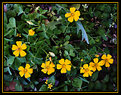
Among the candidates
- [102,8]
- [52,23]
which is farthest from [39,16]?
[102,8]

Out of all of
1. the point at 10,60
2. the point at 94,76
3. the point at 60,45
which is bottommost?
the point at 94,76

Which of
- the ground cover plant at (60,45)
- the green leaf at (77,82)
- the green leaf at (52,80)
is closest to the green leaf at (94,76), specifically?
the ground cover plant at (60,45)

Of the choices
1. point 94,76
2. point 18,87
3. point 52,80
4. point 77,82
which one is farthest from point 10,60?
point 94,76

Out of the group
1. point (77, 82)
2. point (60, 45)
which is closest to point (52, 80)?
point (77, 82)

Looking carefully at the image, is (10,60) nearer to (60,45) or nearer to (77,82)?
(60,45)

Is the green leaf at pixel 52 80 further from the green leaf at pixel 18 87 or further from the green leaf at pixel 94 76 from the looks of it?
the green leaf at pixel 94 76

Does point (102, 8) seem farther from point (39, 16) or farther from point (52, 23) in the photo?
point (39, 16)

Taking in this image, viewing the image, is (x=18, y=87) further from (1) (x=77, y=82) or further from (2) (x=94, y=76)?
(2) (x=94, y=76)

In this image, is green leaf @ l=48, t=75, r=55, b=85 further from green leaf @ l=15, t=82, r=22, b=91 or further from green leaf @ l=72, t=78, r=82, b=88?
green leaf @ l=15, t=82, r=22, b=91

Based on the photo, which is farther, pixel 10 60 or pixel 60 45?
pixel 60 45

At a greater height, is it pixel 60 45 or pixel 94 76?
pixel 60 45
